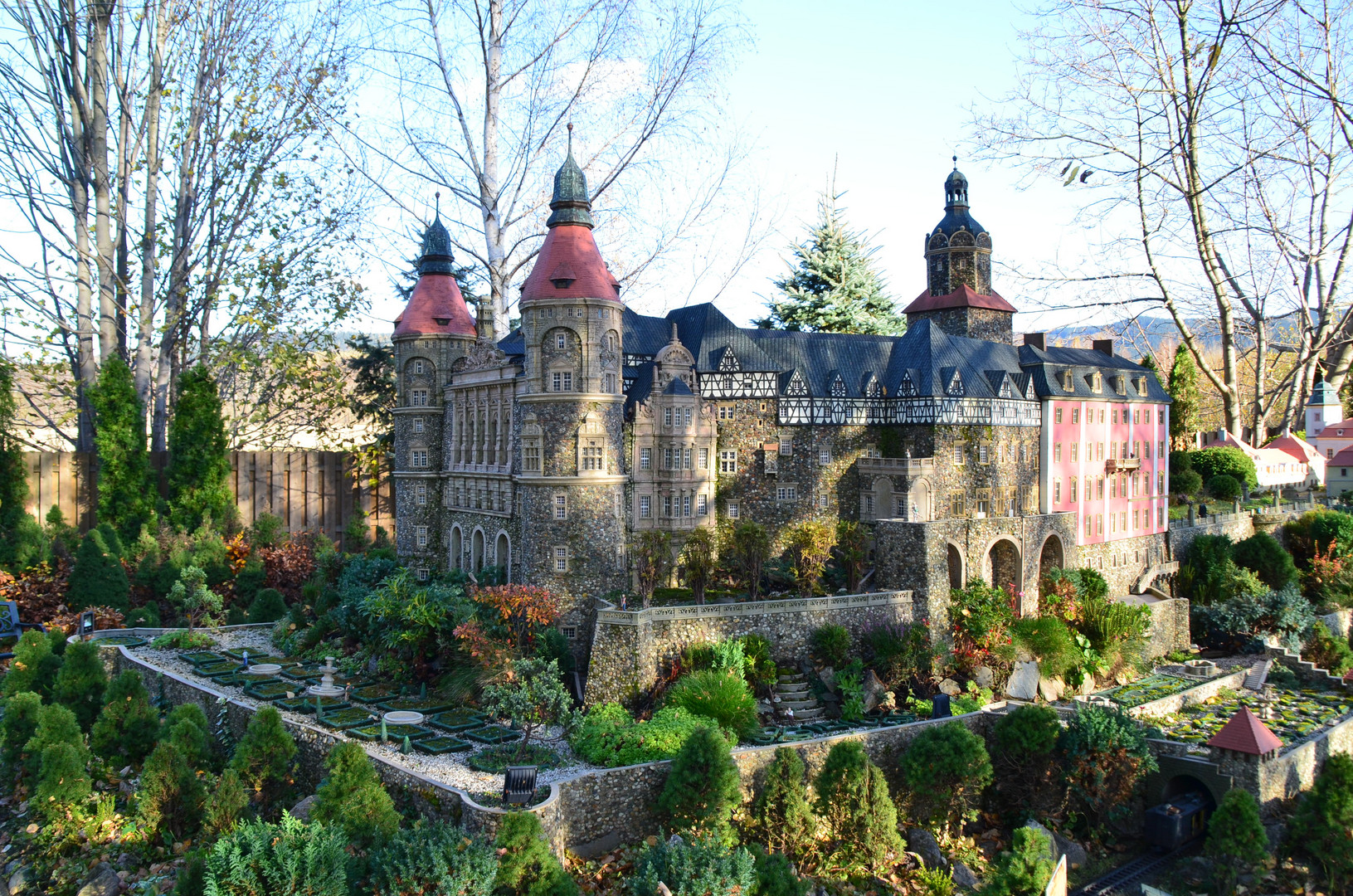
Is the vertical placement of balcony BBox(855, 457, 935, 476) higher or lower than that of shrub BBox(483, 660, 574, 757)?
higher

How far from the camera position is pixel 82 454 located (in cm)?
4097

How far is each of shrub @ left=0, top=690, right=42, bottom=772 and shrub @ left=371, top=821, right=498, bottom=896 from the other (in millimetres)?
11663

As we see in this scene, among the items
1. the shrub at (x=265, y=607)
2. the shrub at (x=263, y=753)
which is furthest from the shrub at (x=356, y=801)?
the shrub at (x=265, y=607)

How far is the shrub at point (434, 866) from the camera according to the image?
18.8 meters

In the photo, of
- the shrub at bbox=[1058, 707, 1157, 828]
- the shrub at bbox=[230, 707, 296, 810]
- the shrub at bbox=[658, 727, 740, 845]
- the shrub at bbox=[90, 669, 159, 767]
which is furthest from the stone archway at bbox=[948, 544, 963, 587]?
the shrub at bbox=[90, 669, 159, 767]

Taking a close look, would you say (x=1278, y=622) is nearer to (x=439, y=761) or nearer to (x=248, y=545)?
(x=439, y=761)

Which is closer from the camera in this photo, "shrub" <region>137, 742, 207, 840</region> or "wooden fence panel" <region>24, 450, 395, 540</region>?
"shrub" <region>137, 742, 207, 840</region>

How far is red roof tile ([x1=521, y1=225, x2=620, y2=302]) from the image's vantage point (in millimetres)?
29797

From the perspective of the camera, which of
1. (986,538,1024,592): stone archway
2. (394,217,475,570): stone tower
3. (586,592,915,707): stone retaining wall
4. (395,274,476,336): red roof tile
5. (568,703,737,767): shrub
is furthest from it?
(394,217,475,570): stone tower

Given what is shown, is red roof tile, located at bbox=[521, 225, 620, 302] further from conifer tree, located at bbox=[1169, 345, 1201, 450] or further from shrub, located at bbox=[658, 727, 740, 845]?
conifer tree, located at bbox=[1169, 345, 1201, 450]

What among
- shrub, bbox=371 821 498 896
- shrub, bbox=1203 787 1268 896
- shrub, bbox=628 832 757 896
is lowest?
shrub, bbox=1203 787 1268 896

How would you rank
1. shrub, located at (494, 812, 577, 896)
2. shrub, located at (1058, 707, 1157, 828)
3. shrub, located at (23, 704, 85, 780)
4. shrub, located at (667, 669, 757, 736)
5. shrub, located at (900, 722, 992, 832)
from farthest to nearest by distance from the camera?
shrub, located at (1058, 707, 1157, 828) < shrub, located at (667, 669, 757, 736) < shrub, located at (900, 722, 992, 832) < shrub, located at (23, 704, 85, 780) < shrub, located at (494, 812, 577, 896)

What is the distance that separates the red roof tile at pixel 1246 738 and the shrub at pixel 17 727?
30.6 metres

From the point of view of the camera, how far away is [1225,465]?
154ft
